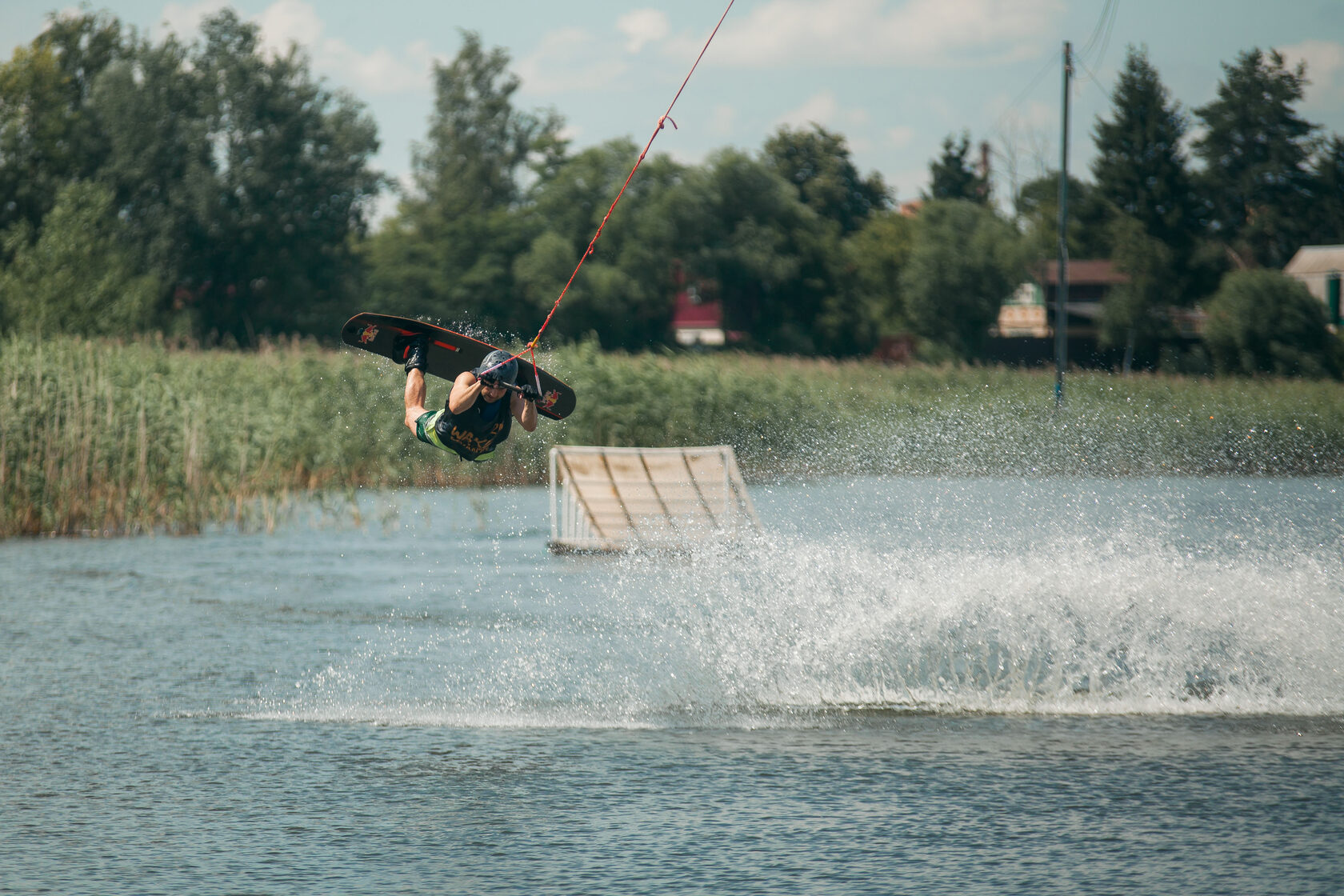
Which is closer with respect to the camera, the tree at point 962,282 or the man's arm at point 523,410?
the man's arm at point 523,410

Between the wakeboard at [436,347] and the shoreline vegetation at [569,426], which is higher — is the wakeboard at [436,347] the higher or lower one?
the higher one

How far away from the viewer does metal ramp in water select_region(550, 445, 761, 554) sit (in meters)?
15.6

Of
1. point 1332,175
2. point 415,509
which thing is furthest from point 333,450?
point 1332,175

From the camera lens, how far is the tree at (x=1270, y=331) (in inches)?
1645

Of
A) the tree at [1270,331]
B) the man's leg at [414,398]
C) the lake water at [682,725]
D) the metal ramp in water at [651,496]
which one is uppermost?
the tree at [1270,331]

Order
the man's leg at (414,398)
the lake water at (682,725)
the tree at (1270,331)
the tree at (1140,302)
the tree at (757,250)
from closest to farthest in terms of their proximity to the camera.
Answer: the lake water at (682,725) < the man's leg at (414,398) < the tree at (1270,331) < the tree at (1140,302) < the tree at (757,250)

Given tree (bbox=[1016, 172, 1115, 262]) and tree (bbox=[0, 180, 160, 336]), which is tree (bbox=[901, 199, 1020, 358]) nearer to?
tree (bbox=[1016, 172, 1115, 262])

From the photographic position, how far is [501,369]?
8.27 m

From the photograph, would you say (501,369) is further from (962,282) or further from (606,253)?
(606,253)

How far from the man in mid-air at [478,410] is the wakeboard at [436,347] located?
34cm

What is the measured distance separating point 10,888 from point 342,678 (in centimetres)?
444

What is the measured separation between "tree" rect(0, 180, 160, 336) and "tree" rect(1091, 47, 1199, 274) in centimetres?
3813

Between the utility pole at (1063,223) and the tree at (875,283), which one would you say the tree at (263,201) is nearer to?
the tree at (875,283)

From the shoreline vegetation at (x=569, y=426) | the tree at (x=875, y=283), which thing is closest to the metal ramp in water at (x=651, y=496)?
the shoreline vegetation at (x=569, y=426)
